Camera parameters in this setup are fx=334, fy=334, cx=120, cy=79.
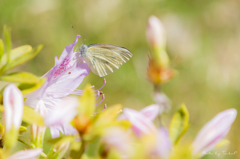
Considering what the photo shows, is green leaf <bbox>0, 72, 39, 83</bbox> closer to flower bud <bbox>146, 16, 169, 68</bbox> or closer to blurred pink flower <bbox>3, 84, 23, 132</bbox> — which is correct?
blurred pink flower <bbox>3, 84, 23, 132</bbox>

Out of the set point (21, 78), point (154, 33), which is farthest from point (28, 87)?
point (154, 33)

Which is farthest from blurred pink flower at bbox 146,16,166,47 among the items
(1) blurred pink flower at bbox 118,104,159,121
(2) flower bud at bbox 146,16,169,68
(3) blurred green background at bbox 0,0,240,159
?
(3) blurred green background at bbox 0,0,240,159

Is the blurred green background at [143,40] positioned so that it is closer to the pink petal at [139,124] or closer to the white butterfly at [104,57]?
the white butterfly at [104,57]

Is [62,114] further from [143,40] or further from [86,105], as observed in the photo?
[143,40]

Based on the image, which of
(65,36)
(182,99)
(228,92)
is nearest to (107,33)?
(65,36)

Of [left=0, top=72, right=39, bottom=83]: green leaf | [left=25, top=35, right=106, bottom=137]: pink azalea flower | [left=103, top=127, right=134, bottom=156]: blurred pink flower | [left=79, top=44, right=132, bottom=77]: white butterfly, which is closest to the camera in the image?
[left=103, top=127, right=134, bottom=156]: blurred pink flower

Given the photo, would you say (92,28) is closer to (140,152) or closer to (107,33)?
(107,33)
